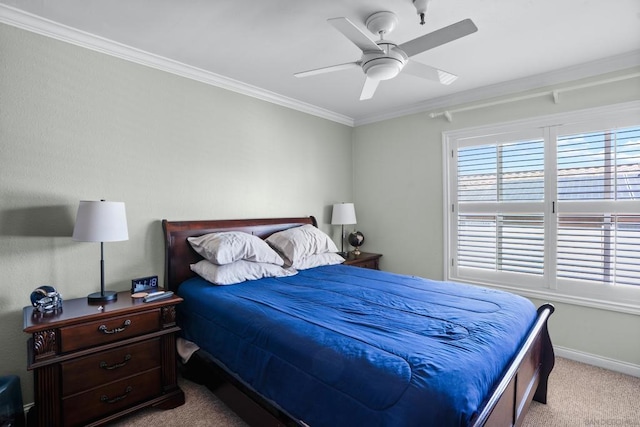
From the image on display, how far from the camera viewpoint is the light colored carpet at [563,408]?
78.5 inches

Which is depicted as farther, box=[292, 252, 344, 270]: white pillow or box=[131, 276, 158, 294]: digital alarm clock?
box=[292, 252, 344, 270]: white pillow

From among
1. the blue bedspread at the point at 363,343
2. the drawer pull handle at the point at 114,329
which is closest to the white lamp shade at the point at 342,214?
the blue bedspread at the point at 363,343

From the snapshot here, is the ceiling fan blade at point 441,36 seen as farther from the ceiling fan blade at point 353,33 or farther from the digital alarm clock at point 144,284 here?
the digital alarm clock at point 144,284

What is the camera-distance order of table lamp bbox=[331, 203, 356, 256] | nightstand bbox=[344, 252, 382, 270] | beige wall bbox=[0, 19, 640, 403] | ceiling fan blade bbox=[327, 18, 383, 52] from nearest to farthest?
ceiling fan blade bbox=[327, 18, 383, 52] → beige wall bbox=[0, 19, 640, 403] → nightstand bbox=[344, 252, 382, 270] → table lamp bbox=[331, 203, 356, 256]

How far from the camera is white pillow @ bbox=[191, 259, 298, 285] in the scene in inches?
97.2

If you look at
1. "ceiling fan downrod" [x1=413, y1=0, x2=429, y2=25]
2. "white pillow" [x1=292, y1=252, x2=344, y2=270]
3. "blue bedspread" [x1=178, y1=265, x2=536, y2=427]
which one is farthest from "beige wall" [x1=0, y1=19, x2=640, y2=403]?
"ceiling fan downrod" [x1=413, y1=0, x2=429, y2=25]

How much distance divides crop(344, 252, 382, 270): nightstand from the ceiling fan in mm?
2088

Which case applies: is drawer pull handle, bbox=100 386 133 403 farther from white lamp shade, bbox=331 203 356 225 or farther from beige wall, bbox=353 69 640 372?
beige wall, bbox=353 69 640 372

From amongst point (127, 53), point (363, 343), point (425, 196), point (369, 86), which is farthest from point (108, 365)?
point (425, 196)

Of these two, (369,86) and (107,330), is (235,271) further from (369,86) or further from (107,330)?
(369,86)

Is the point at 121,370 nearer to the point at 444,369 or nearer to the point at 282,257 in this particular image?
the point at 282,257

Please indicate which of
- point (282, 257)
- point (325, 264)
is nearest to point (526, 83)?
point (325, 264)

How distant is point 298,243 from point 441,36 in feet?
6.79

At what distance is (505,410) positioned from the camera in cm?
143
